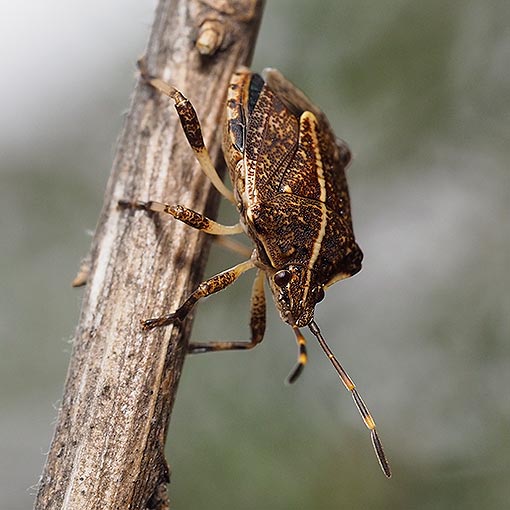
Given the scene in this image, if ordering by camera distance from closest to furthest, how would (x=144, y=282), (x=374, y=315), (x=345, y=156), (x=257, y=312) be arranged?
(x=144, y=282), (x=257, y=312), (x=345, y=156), (x=374, y=315)

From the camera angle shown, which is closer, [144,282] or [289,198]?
[144,282]

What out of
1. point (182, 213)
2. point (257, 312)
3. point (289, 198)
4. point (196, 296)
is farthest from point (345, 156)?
point (196, 296)

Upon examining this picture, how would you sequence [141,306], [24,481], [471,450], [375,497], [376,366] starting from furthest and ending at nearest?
[24,481] < [376,366] < [471,450] < [375,497] < [141,306]

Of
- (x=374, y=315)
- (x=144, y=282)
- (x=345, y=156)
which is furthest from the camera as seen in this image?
(x=374, y=315)

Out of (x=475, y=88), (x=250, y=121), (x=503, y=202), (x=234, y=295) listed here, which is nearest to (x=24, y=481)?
(x=234, y=295)

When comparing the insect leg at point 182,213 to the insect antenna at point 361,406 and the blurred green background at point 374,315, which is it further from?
the blurred green background at point 374,315

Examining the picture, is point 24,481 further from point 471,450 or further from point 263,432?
point 471,450

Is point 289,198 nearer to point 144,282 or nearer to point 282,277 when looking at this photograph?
point 282,277
